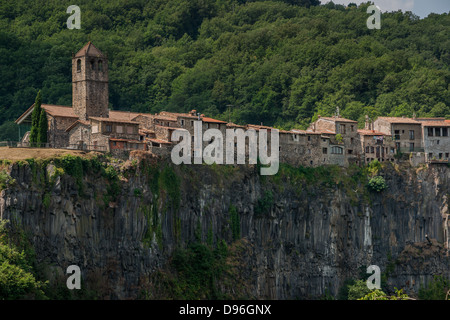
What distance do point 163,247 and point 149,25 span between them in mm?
91420

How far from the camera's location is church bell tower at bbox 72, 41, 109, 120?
104 meters

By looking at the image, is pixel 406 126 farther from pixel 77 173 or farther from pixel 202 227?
pixel 77 173

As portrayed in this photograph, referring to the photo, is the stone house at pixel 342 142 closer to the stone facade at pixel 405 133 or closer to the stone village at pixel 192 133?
Answer: the stone village at pixel 192 133

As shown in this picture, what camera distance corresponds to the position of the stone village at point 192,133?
96938 mm

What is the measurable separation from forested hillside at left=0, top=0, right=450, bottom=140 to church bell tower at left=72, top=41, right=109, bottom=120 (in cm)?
2386

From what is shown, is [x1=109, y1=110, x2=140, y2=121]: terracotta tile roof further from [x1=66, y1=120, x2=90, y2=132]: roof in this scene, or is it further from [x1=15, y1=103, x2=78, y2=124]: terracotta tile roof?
[x1=66, y1=120, x2=90, y2=132]: roof

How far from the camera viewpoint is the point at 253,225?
105812 mm

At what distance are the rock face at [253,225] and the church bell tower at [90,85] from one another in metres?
11.8

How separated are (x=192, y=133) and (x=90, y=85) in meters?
11.5

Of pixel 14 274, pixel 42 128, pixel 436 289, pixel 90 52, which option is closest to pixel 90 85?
pixel 90 52

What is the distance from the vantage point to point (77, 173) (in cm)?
8850

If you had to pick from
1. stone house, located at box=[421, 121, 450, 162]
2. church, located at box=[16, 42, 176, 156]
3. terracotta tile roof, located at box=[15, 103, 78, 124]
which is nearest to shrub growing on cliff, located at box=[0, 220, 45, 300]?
church, located at box=[16, 42, 176, 156]
